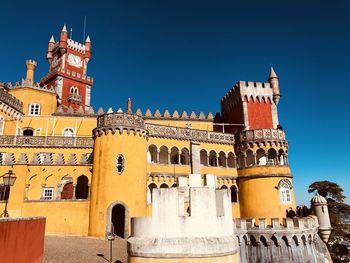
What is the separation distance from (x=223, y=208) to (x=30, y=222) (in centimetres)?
841

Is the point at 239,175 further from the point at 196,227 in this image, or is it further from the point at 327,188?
the point at 196,227

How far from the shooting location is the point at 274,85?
40.5 m

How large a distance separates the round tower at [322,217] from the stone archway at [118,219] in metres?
18.1

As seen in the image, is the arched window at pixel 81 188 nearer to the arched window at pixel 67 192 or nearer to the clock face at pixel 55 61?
the arched window at pixel 67 192

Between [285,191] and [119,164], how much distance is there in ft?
61.5

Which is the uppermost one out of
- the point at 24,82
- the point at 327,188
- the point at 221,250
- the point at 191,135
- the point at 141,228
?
the point at 24,82

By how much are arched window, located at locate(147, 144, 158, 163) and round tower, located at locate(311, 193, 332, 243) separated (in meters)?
16.7

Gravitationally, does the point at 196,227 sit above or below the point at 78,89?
below

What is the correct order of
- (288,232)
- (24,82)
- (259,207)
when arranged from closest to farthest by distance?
(288,232) → (259,207) → (24,82)

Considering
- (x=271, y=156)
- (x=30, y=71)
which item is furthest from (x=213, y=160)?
(x=30, y=71)

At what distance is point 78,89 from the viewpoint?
51.7 meters

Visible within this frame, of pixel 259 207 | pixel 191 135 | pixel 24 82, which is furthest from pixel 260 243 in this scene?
pixel 24 82

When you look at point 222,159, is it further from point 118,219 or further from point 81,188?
point 81,188

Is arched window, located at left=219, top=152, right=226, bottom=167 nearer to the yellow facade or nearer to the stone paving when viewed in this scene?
the yellow facade
